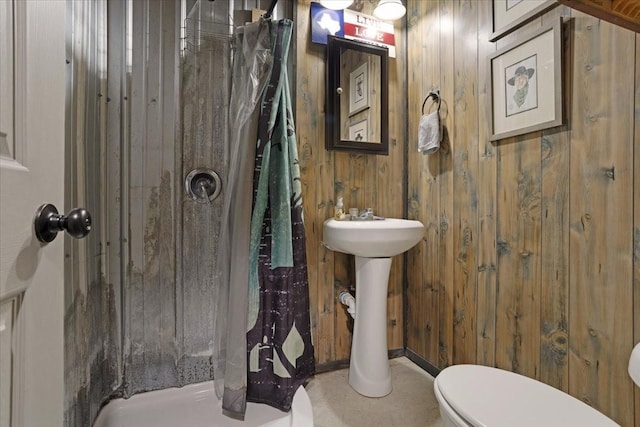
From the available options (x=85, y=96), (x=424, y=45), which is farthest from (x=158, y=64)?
(x=424, y=45)

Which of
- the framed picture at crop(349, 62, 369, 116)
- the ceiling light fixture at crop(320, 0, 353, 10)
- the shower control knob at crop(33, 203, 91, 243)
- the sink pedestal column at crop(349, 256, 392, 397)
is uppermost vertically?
the ceiling light fixture at crop(320, 0, 353, 10)

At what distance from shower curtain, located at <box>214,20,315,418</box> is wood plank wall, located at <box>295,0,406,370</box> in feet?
1.20

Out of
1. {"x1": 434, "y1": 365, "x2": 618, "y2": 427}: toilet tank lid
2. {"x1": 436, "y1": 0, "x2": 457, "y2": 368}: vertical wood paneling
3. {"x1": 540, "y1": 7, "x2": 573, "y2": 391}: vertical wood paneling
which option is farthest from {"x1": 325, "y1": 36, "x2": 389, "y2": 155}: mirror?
{"x1": 434, "y1": 365, "x2": 618, "y2": 427}: toilet tank lid

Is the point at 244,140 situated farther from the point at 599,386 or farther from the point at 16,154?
the point at 599,386

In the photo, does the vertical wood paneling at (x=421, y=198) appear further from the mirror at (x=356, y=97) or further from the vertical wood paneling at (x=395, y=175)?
the mirror at (x=356, y=97)

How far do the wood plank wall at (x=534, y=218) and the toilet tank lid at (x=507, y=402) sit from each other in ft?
0.68

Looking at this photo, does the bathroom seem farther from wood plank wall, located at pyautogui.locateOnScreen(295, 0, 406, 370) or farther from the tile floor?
the tile floor

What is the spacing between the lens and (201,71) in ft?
4.87

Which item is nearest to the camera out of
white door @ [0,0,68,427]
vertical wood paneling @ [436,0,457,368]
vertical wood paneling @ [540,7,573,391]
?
white door @ [0,0,68,427]

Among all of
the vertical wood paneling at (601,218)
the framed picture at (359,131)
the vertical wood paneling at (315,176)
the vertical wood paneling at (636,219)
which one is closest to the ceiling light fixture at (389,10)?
the vertical wood paneling at (315,176)

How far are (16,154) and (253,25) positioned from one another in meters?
1.19

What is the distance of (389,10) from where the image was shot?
181 cm

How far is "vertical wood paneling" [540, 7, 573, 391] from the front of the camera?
116 cm

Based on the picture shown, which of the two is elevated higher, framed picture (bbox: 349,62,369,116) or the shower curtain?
framed picture (bbox: 349,62,369,116)
